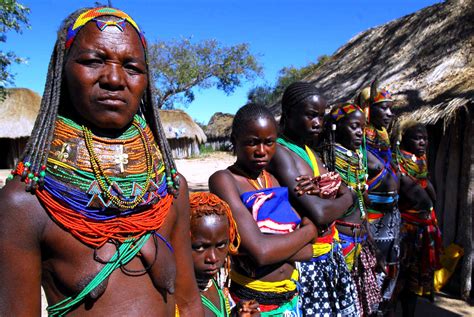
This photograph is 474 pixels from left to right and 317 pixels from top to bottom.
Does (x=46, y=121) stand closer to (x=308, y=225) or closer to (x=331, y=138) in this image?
(x=308, y=225)

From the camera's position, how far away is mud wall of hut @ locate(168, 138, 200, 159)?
100ft

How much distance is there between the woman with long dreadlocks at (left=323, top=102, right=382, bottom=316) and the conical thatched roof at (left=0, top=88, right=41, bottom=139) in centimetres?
2279

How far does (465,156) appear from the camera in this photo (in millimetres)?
5621

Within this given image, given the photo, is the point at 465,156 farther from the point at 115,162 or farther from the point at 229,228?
the point at 115,162

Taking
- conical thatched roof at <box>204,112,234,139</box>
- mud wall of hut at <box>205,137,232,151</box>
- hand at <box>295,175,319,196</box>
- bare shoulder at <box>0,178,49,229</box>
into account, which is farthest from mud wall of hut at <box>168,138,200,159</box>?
bare shoulder at <box>0,178,49,229</box>

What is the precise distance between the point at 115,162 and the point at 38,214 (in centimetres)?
25

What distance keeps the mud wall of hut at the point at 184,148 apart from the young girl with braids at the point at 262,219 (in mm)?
28405

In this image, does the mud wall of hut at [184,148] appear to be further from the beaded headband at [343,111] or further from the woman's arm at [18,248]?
the woman's arm at [18,248]

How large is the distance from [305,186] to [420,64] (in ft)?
17.8

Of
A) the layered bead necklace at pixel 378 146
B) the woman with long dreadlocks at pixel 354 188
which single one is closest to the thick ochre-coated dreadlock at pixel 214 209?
the woman with long dreadlocks at pixel 354 188

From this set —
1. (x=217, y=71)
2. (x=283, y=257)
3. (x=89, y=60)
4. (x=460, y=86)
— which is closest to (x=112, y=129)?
(x=89, y=60)

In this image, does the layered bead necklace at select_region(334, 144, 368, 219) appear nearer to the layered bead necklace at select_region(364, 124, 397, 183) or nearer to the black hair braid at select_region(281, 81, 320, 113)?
the layered bead necklace at select_region(364, 124, 397, 183)

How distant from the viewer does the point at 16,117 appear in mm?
23219

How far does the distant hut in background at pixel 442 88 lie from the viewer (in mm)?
5477
